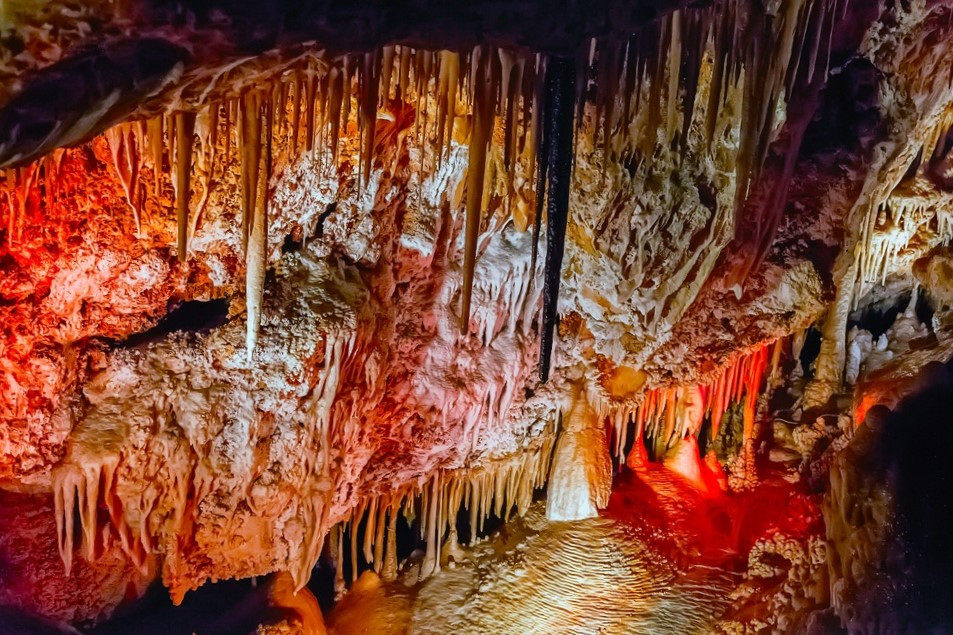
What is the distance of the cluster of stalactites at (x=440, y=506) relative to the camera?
5727mm

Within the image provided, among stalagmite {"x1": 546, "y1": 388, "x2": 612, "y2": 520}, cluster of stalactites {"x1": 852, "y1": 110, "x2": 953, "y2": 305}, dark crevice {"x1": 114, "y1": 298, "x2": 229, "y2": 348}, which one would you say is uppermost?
cluster of stalactites {"x1": 852, "y1": 110, "x2": 953, "y2": 305}

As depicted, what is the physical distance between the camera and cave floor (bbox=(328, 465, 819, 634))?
5227 mm

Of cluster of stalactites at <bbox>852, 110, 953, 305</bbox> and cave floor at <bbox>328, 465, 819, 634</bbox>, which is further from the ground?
cluster of stalactites at <bbox>852, 110, 953, 305</bbox>

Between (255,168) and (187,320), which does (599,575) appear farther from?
(255,168)

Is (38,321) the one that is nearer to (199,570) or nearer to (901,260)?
(199,570)

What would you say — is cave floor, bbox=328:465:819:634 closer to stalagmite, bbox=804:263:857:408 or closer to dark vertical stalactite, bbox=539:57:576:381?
stalagmite, bbox=804:263:857:408

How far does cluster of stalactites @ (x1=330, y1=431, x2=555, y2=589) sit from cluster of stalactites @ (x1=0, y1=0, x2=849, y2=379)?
291 centimetres

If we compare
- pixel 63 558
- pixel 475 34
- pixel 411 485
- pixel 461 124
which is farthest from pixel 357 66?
pixel 411 485

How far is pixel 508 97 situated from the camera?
2.59 metres

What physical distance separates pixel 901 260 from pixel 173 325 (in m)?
5.90

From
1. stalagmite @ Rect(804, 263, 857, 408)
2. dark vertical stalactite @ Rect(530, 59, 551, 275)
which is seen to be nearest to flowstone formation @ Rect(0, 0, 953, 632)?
dark vertical stalactite @ Rect(530, 59, 551, 275)

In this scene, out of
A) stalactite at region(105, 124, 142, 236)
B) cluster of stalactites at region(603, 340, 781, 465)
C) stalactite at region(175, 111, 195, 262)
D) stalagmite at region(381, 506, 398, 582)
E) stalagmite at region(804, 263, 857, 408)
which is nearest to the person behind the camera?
stalactite at region(175, 111, 195, 262)

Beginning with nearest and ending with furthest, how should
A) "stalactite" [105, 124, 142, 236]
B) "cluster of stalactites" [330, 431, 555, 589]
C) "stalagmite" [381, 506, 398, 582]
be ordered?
"stalactite" [105, 124, 142, 236] → "cluster of stalactites" [330, 431, 555, 589] → "stalagmite" [381, 506, 398, 582]

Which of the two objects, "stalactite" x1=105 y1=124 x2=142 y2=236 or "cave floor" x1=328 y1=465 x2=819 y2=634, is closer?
"stalactite" x1=105 y1=124 x2=142 y2=236
